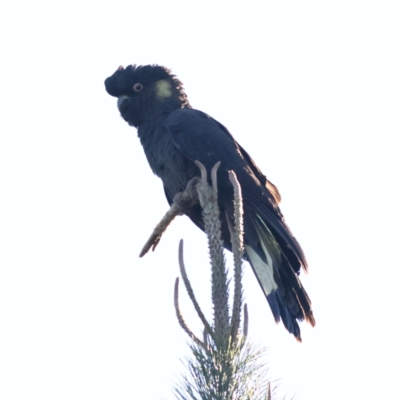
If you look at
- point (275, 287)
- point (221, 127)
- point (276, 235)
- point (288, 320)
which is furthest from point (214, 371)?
point (221, 127)

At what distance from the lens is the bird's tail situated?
446cm

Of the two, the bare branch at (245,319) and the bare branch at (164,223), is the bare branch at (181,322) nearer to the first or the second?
the bare branch at (245,319)

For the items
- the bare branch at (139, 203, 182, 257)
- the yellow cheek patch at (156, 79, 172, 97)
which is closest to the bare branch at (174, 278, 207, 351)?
the bare branch at (139, 203, 182, 257)

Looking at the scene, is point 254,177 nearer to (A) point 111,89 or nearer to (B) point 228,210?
(B) point 228,210

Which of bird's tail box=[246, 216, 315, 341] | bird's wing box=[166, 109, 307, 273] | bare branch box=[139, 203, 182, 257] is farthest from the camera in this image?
bird's wing box=[166, 109, 307, 273]

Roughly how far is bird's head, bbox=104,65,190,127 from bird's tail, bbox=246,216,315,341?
164 centimetres

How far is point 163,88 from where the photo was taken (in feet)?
21.8

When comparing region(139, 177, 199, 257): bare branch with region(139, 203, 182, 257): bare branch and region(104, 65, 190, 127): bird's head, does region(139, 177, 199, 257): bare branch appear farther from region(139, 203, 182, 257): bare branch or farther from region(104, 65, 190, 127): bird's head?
region(104, 65, 190, 127): bird's head

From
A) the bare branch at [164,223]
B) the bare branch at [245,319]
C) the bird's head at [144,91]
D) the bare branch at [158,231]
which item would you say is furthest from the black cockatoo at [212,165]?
the bare branch at [245,319]

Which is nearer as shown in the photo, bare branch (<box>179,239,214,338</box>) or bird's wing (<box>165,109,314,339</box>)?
bare branch (<box>179,239,214,338</box>)

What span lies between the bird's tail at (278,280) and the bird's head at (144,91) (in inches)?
64.6

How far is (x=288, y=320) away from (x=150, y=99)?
2834 mm

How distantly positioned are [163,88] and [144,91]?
0.61ft

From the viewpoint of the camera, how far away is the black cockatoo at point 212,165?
4750 mm
